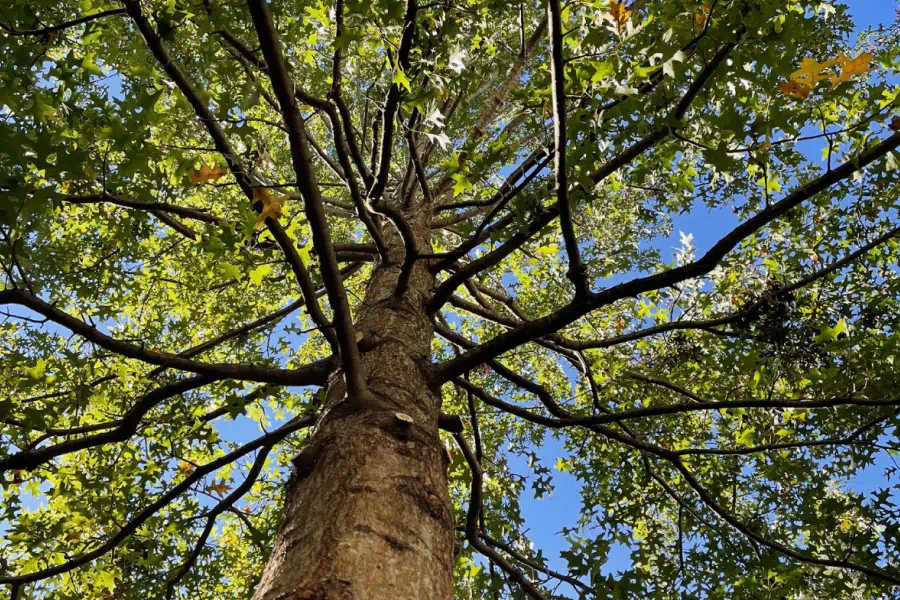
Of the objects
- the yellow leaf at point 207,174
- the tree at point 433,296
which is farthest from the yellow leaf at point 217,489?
the yellow leaf at point 207,174

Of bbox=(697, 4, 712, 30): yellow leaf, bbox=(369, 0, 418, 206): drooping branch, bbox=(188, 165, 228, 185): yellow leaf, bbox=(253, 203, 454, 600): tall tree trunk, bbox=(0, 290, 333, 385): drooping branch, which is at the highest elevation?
bbox=(697, 4, 712, 30): yellow leaf

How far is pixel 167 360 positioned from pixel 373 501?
1190mm

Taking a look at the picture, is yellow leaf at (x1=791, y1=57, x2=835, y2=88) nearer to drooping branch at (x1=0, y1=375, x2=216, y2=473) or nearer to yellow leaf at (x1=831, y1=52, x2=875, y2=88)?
yellow leaf at (x1=831, y1=52, x2=875, y2=88)

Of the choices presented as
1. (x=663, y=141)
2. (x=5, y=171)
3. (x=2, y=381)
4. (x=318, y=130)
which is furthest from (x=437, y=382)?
(x=318, y=130)

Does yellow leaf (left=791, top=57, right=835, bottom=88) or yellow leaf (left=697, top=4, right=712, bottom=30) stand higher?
yellow leaf (left=697, top=4, right=712, bottom=30)

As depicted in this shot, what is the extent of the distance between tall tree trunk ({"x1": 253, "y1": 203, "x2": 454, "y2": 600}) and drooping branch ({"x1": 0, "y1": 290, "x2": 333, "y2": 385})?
0.74 ft

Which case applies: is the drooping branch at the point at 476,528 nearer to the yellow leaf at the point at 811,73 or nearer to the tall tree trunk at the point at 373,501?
the tall tree trunk at the point at 373,501

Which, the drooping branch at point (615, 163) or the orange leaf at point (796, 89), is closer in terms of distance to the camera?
the drooping branch at point (615, 163)

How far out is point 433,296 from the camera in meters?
3.27

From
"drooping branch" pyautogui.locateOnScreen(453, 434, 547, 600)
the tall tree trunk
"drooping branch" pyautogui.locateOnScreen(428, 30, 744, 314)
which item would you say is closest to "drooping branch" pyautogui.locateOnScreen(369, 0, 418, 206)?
"drooping branch" pyautogui.locateOnScreen(428, 30, 744, 314)

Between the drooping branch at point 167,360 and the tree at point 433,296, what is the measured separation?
13 millimetres

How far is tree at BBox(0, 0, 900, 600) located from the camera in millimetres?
1904

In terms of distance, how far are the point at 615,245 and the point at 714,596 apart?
397cm

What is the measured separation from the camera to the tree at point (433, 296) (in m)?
1.90
